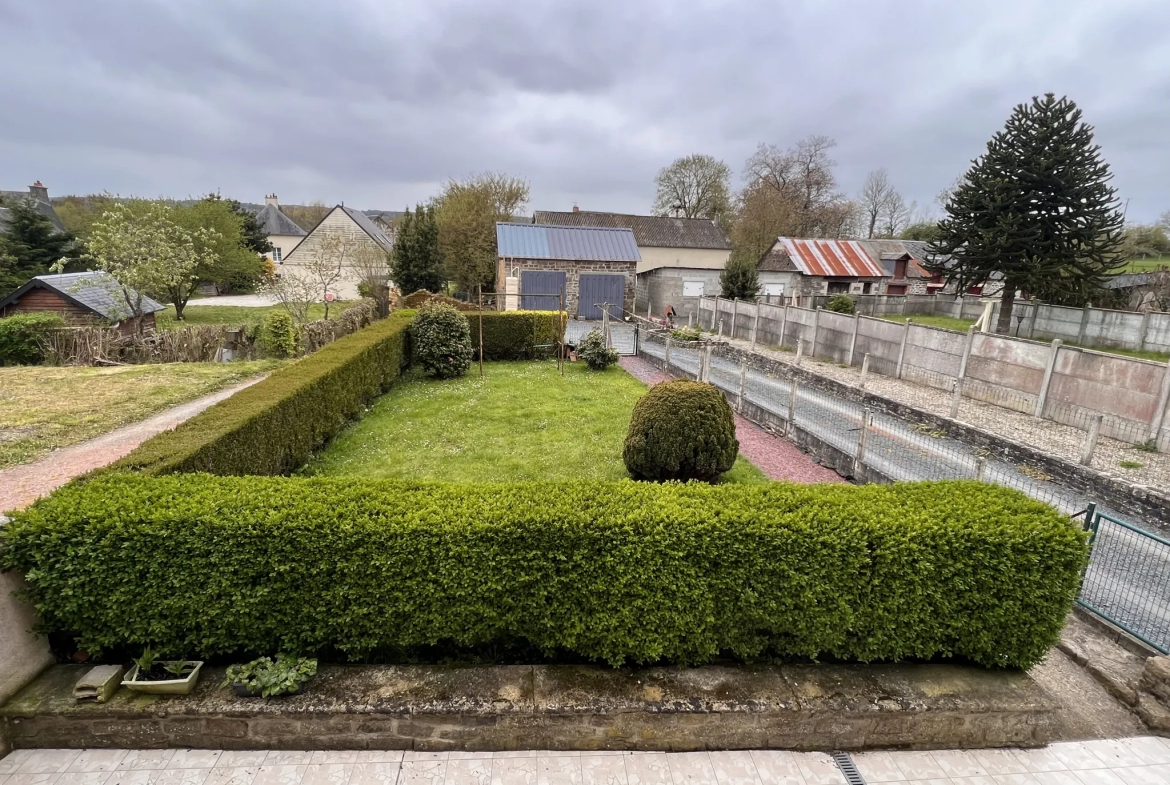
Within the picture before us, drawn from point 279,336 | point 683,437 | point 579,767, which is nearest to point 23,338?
point 279,336

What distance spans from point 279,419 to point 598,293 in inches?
729

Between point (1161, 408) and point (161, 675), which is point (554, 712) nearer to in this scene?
point (161, 675)

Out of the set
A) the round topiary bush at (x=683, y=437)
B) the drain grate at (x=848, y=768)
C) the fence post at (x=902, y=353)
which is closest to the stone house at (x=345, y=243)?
the fence post at (x=902, y=353)

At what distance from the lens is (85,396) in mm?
10297

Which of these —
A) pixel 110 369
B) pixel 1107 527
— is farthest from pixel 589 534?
pixel 110 369

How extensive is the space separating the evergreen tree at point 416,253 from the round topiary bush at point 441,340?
15.5m

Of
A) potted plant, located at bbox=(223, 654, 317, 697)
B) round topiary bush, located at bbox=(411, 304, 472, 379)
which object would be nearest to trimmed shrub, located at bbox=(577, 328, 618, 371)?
round topiary bush, located at bbox=(411, 304, 472, 379)

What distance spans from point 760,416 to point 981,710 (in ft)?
24.9

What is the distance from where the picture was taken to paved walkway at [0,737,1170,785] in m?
3.19

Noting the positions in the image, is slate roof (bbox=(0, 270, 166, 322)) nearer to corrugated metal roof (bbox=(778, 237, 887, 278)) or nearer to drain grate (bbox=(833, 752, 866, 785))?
drain grate (bbox=(833, 752, 866, 785))

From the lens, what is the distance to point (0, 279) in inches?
880

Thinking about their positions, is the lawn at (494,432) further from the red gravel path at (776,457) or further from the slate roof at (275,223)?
the slate roof at (275,223)

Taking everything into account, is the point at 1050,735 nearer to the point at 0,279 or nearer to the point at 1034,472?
the point at 1034,472

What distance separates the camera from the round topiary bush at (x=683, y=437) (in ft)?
24.3
